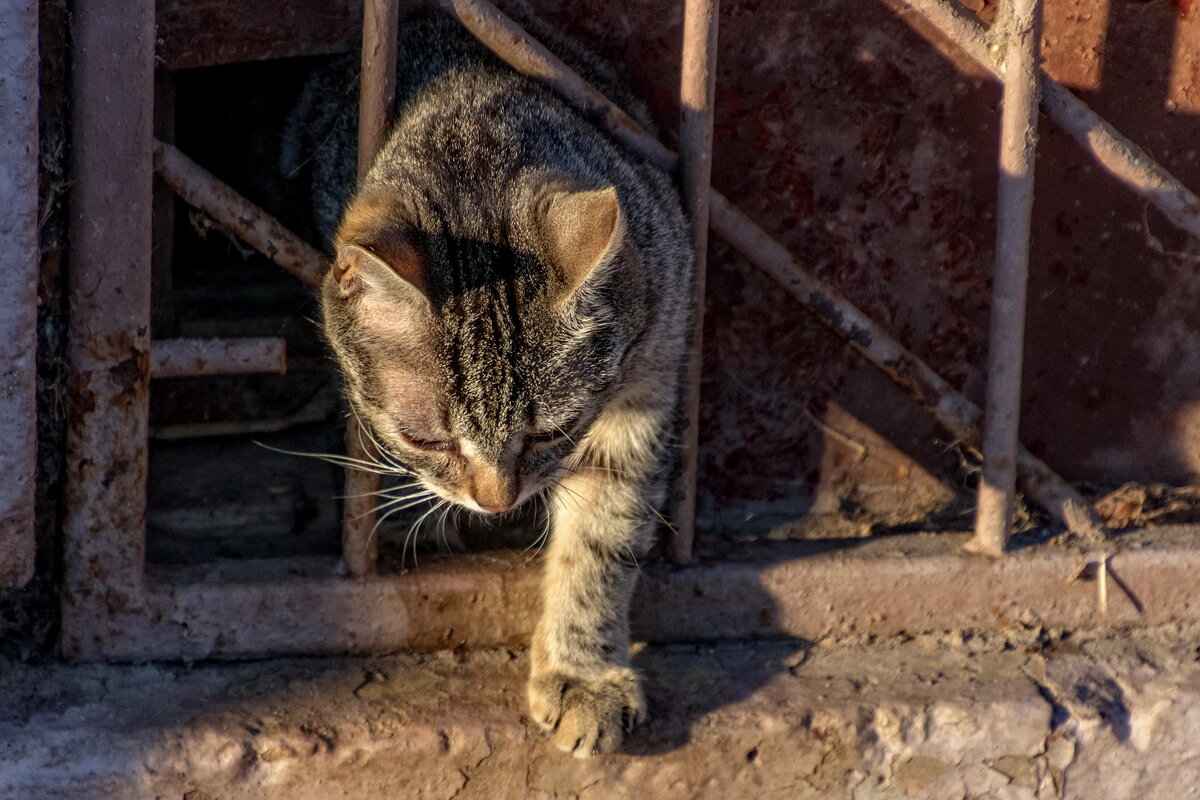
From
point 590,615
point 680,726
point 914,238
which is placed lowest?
point 680,726

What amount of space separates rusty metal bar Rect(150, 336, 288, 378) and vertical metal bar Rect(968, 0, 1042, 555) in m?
1.58

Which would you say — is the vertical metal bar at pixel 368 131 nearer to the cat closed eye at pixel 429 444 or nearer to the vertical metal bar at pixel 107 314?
the cat closed eye at pixel 429 444

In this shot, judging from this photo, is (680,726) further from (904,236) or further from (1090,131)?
(1090,131)

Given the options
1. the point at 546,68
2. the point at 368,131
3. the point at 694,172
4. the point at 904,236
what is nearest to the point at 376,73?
the point at 368,131

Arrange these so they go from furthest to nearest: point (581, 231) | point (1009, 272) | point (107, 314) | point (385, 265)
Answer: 1. point (1009, 272)
2. point (107, 314)
3. point (581, 231)
4. point (385, 265)

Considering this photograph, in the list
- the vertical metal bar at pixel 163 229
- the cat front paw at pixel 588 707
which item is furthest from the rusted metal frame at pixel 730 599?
the vertical metal bar at pixel 163 229

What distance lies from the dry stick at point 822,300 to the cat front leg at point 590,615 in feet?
1.92

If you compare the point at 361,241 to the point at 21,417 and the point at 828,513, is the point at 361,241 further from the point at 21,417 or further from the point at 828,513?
the point at 828,513

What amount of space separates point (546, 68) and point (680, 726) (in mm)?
1432

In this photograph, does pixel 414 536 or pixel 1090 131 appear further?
pixel 414 536

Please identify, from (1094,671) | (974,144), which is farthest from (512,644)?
(974,144)

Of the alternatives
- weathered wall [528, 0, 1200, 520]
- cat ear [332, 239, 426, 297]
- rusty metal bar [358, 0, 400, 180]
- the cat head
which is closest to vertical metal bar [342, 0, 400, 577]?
rusty metal bar [358, 0, 400, 180]

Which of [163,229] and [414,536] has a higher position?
[163,229]

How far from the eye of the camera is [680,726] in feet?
8.38
